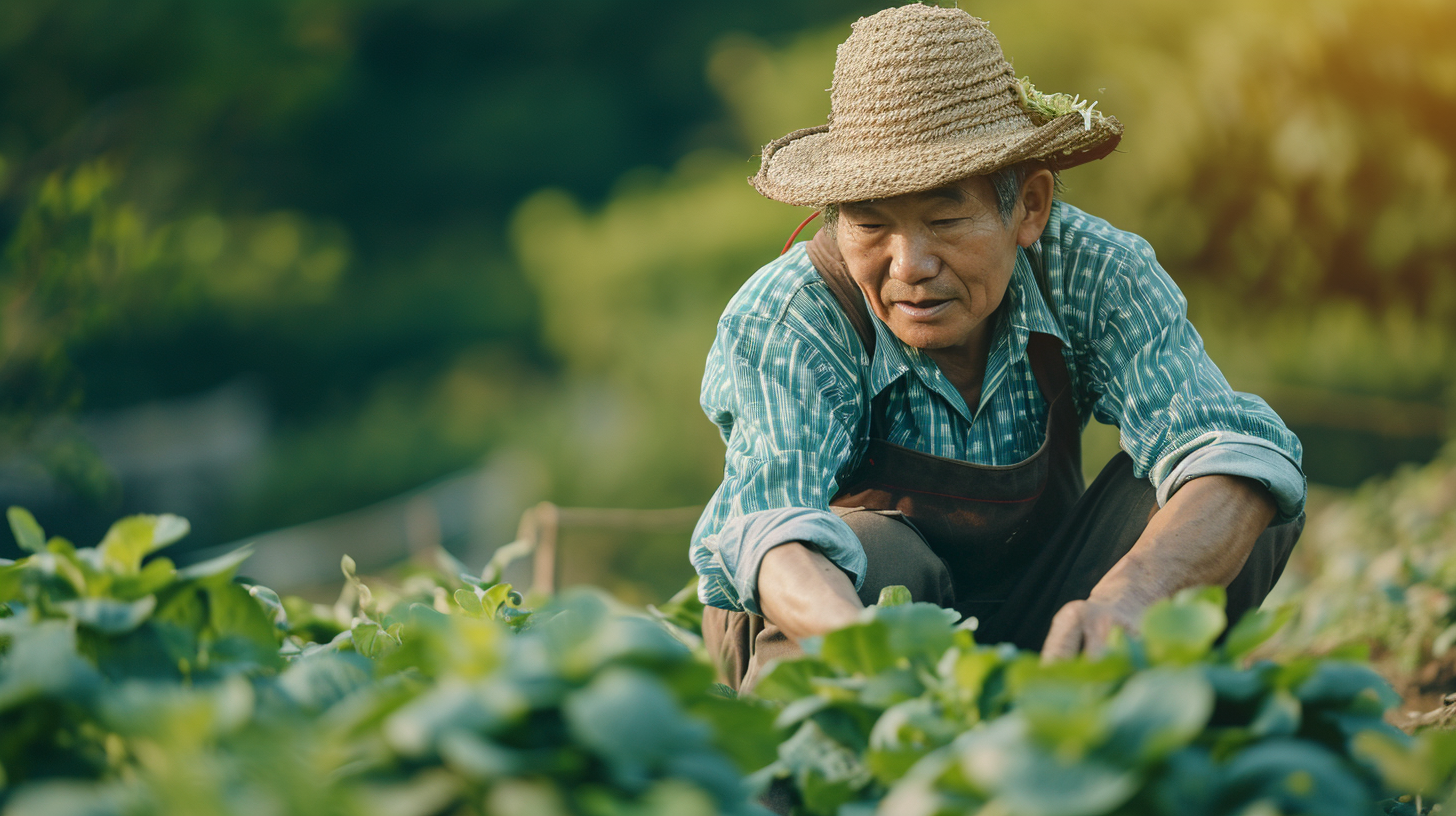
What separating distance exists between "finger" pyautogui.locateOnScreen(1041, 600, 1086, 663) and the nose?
531 millimetres

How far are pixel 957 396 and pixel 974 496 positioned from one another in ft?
0.48

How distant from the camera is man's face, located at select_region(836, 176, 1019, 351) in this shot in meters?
1.54

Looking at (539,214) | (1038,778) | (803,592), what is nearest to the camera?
(1038,778)

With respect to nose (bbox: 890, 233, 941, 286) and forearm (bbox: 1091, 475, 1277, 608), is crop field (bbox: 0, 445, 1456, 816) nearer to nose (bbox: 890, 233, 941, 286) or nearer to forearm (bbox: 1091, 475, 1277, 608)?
forearm (bbox: 1091, 475, 1277, 608)

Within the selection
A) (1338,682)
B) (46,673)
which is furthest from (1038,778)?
(46,673)

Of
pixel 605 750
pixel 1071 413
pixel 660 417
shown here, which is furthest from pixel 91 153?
pixel 605 750

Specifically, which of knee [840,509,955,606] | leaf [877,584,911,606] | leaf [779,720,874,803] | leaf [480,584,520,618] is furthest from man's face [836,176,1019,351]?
leaf [779,720,874,803]

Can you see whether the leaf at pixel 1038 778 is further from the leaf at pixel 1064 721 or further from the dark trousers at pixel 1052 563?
the dark trousers at pixel 1052 563

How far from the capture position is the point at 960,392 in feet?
5.78

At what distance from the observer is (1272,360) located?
16.0 feet

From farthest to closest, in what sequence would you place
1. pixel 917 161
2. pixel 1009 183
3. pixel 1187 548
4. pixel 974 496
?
pixel 974 496 → pixel 1009 183 → pixel 917 161 → pixel 1187 548

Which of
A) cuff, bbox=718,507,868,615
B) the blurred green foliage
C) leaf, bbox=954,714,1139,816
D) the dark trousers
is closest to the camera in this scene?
leaf, bbox=954,714,1139,816

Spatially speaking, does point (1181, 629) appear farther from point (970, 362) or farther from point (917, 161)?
point (970, 362)

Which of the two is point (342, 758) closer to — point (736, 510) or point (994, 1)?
point (736, 510)
